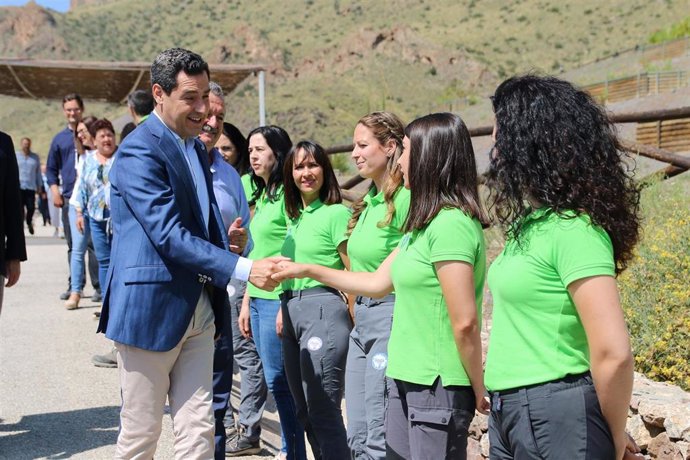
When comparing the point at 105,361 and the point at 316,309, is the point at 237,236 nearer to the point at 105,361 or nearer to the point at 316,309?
the point at 316,309

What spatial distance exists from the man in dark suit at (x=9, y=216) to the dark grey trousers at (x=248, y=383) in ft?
4.75

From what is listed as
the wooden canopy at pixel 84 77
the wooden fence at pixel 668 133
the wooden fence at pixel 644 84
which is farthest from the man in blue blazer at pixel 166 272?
the wooden fence at pixel 644 84

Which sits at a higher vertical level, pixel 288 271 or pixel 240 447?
pixel 288 271

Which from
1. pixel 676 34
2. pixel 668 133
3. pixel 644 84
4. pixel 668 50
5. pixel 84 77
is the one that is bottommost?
pixel 668 133

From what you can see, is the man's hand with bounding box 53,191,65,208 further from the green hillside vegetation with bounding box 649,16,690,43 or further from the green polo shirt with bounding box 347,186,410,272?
the green hillside vegetation with bounding box 649,16,690,43

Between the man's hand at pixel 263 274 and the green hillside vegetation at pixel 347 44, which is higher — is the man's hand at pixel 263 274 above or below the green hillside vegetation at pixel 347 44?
below

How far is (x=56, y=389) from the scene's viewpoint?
754 centimetres

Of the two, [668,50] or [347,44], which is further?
[347,44]

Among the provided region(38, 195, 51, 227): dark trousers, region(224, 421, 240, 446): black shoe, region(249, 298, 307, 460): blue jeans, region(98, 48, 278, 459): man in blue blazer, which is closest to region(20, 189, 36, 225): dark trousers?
region(38, 195, 51, 227): dark trousers

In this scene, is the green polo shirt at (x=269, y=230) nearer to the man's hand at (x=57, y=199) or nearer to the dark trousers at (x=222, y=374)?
the dark trousers at (x=222, y=374)

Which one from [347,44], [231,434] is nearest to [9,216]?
[231,434]

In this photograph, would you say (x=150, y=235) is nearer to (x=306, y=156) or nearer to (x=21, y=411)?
(x=306, y=156)

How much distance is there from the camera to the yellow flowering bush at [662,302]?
4.98m

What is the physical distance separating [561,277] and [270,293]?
295 centimetres
